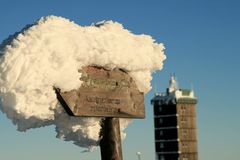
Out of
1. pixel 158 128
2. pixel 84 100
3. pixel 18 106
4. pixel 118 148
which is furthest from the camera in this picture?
pixel 158 128

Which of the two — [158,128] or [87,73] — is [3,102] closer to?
[87,73]

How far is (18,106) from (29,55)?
134 centimetres

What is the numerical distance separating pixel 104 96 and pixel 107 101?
0.21 meters

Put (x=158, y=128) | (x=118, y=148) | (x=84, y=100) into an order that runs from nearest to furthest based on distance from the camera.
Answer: (x=84, y=100) < (x=118, y=148) < (x=158, y=128)

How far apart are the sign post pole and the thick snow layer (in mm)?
254

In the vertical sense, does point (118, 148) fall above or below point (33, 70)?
below

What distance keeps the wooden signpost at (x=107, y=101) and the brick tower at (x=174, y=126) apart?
404 ft

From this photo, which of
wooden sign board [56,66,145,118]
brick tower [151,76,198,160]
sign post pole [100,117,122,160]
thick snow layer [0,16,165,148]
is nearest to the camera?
thick snow layer [0,16,165,148]

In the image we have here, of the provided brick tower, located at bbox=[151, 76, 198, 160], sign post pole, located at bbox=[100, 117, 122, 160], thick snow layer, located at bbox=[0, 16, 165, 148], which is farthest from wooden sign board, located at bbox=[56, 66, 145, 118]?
brick tower, located at bbox=[151, 76, 198, 160]

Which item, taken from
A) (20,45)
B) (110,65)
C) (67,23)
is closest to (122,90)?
(110,65)

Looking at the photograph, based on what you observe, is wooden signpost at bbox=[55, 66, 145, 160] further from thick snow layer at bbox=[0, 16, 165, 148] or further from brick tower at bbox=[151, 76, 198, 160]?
brick tower at bbox=[151, 76, 198, 160]

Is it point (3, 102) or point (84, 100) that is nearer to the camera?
point (3, 102)

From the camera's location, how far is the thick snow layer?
16625mm

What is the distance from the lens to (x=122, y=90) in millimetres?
19656
